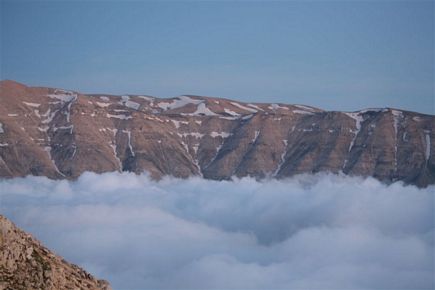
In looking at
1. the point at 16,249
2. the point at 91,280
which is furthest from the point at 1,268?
the point at 91,280

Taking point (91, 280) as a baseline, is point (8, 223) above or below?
above

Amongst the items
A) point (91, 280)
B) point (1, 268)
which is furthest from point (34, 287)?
point (91, 280)

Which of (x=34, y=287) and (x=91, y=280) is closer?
(x=34, y=287)

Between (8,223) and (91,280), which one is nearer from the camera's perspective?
(8,223)

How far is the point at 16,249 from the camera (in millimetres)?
71312

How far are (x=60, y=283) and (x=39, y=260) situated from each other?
2.41 m

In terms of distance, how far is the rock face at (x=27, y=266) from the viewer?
69.2 m

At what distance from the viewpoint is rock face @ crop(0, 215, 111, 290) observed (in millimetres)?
69188

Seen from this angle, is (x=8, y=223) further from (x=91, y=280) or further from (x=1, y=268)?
(x=91, y=280)

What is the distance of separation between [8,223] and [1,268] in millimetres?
3902

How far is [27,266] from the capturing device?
71250mm

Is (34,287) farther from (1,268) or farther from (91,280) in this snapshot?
(91,280)

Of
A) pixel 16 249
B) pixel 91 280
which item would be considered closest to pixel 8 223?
pixel 16 249

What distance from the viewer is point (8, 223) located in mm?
72125
